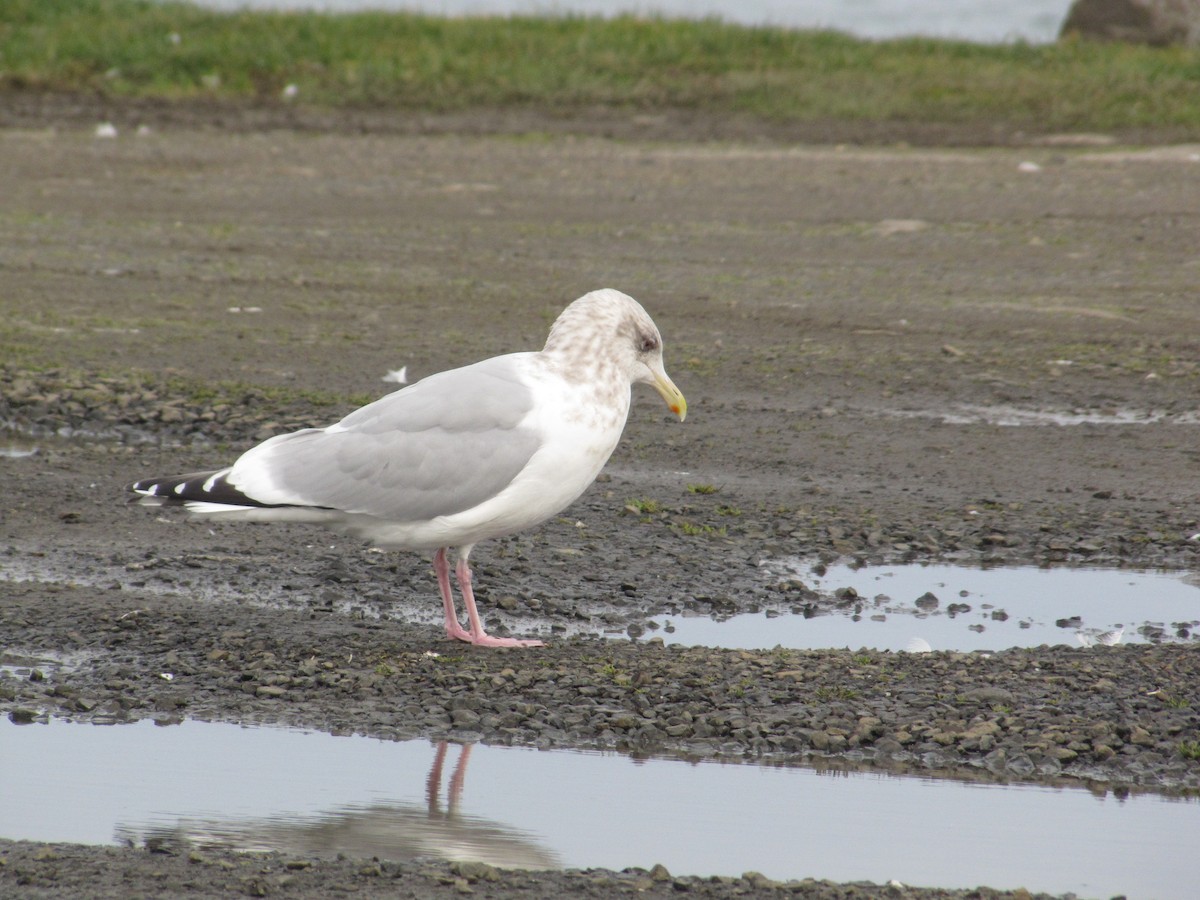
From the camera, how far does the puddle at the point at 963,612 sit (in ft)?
20.4

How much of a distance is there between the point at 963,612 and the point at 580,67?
623 inches

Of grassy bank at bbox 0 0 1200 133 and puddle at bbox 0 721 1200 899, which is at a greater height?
grassy bank at bbox 0 0 1200 133

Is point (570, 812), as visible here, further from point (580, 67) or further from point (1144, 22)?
point (1144, 22)

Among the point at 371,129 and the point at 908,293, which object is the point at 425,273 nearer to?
the point at 908,293

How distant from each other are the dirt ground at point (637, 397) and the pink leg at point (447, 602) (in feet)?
0.32

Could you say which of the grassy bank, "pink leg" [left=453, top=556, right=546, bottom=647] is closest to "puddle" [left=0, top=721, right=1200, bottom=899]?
"pink leg" [left=453, top=556, right=546, bottom=647]

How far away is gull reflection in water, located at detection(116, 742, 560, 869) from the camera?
170 inches

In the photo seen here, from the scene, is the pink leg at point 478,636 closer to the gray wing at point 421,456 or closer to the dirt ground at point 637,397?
the dirt ground at point 637,397

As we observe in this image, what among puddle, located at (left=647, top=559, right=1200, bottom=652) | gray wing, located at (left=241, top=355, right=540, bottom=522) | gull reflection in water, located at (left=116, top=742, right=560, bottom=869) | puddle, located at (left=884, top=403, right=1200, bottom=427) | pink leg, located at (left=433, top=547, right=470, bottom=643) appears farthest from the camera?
puddle, located at (left=884, top=403, right=1200, bottom=427)

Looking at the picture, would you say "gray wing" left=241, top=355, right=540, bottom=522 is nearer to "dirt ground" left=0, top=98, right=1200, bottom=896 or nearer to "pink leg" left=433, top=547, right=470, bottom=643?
"pink leg" left=433, top=547, right=470, bottom=643

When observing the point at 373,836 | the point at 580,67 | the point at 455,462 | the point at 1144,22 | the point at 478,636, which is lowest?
the point at 373,836

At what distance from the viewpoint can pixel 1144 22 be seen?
903 inches

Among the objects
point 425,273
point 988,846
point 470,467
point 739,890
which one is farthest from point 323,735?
point 425,273

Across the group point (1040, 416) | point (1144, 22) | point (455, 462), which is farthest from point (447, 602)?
point (1144, 22)
